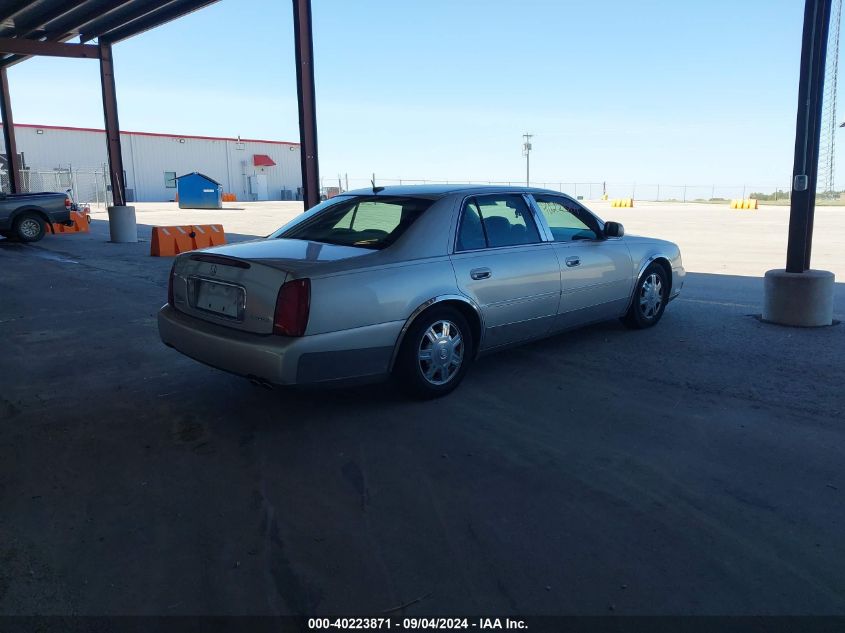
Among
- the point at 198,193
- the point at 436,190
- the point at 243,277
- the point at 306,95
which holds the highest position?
the point at 306,95

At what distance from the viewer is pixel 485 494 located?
3330 millimetres

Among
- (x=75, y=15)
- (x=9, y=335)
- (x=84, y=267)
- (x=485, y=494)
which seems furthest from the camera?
(x=75, y=15)

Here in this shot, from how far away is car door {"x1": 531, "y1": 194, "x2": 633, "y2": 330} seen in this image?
5.60 metres

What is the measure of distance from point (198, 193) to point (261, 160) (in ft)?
65.9

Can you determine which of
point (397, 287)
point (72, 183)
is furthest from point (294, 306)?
point (72, 183)

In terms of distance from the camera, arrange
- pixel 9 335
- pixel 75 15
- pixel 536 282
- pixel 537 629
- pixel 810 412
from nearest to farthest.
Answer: pixel 537 629 → pixel 810 412 → pixel 536 282 → pixel 9 335 → pixel 75 15

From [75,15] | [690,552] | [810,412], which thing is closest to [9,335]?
[690,552]

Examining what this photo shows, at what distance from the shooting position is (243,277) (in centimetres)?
413

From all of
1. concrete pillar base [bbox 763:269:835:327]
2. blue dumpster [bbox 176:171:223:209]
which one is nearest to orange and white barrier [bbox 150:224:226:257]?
concrete pillar base [bbox 763:269:835:327]

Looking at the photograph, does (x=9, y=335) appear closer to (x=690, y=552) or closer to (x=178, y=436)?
(x=178, y=436)

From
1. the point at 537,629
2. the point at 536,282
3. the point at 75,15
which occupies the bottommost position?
the point at 537,629

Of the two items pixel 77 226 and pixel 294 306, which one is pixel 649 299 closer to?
pixel 294 306

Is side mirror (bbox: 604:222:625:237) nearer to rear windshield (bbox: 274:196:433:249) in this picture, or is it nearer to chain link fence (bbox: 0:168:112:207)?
rear windshield (bbox: 274:196:433:249)

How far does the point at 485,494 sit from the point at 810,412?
2502 mm
